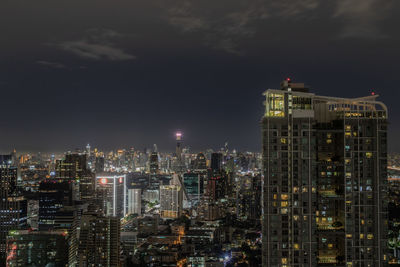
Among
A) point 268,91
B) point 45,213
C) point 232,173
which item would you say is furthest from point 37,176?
point 268,91

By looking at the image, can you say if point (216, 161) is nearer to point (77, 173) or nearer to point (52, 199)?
point (77, 173)

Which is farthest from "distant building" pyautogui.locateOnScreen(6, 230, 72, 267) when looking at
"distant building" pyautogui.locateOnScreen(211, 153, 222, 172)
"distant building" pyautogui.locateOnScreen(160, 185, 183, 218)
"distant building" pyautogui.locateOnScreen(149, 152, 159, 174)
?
"distant building" pyautogui.locateOnScreen(149, 152, 159, 174)

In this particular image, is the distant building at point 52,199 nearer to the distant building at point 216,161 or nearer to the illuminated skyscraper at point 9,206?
the illuminated skyscraper at point 9,206

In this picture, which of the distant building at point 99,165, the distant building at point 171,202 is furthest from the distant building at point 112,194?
the distant building at point 99,165

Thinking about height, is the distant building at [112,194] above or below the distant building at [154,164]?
below

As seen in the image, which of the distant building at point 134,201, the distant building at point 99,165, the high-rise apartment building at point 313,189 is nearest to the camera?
the high-rise apartment building at point 313,189

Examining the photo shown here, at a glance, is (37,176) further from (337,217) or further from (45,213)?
→ (337,217)

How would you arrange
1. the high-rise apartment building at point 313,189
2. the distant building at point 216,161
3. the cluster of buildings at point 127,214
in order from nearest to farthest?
the high-rise apartment building at point 313,189, the cluster of buildings at point 127,214, the distant building at point 216,161
